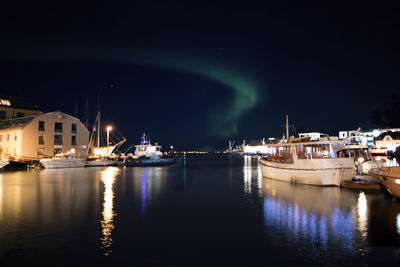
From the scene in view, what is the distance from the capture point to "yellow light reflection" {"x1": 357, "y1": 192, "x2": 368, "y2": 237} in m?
12.2

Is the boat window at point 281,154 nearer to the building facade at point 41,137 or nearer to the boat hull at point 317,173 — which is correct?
the boat hull at point 317,173

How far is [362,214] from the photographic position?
1488cm

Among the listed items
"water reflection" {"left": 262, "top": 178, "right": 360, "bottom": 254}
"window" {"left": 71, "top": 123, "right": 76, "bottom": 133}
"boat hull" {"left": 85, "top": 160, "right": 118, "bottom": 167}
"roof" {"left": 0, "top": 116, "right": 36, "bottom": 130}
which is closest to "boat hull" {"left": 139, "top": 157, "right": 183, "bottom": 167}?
"boat hull" {"left": 85, "top": 160, "right": 118, "bottom": 167}

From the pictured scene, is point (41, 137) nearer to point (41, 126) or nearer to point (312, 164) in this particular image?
point (41, 126)

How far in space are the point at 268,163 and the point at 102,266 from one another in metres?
26.8

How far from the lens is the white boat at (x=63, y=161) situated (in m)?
52.3

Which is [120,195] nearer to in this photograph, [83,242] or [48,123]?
[83,242]

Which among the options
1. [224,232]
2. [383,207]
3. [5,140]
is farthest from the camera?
[5,140]

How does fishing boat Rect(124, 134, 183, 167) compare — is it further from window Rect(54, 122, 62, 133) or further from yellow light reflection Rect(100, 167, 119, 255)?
yellow light reflection Rect(100, 167, 119, 255)

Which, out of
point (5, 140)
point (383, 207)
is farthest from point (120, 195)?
point (5, 140)

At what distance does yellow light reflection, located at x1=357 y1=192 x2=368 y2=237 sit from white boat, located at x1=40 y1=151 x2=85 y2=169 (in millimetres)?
49918

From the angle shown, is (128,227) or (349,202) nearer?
(128,227)

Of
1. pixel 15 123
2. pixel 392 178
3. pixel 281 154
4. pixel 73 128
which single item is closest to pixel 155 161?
pixel 73 128

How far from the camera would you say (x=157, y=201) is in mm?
19953
